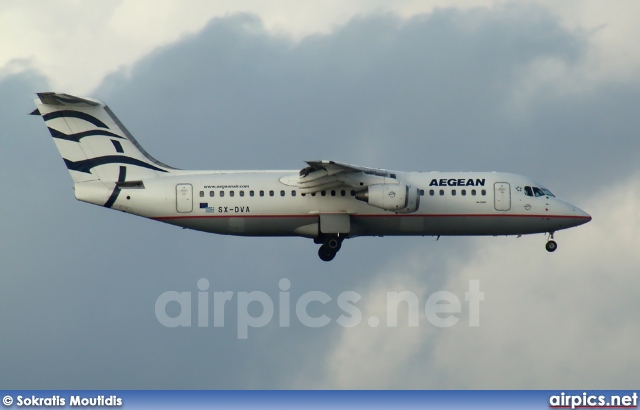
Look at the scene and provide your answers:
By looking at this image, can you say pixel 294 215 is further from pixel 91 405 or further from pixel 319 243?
pixel 91 405

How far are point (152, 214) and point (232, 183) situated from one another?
130 inches

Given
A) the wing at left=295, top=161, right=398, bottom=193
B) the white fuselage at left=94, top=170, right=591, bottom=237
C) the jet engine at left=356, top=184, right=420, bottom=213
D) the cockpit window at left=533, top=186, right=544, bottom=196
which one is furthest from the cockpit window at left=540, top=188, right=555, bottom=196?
the wing at left=295, top=161, right=398, bottom=193

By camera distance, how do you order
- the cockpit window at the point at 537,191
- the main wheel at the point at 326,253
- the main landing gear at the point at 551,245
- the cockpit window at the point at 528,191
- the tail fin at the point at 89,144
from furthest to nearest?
the main landing gear at the point at 551,245
the cockpit window at the point at 537,191
the cockpit window at the point at 528,191
the main wheel at the point at 326,253
the tail fin at the point at 89,144

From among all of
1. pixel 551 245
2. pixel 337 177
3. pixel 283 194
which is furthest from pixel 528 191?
pixel 283 194

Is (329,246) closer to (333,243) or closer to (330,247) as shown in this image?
(330,247)

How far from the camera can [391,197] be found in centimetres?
5606

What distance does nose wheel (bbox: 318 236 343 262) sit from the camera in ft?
191

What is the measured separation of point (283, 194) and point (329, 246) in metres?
2.86

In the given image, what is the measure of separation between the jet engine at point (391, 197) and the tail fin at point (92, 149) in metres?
8.14

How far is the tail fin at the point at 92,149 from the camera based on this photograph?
57594mm

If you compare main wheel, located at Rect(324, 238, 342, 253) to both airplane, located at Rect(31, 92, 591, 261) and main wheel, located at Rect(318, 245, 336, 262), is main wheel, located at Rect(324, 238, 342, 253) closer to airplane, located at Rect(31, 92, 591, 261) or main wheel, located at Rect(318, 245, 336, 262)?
airplane, located at Rect(31, 92, 591, 261)

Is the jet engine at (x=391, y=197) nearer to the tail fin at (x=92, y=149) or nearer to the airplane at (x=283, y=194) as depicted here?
the airplane at (x=283, y=194)

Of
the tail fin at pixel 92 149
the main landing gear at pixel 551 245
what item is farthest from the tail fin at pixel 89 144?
the main landing gear at pixel 551 245

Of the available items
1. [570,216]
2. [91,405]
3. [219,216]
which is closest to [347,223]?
[219,216]
